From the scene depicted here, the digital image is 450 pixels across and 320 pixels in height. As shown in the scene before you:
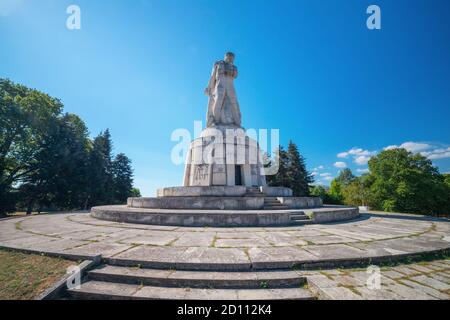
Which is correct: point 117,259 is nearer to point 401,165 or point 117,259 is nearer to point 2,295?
point 2,295

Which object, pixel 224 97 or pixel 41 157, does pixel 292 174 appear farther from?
pixel 41 157

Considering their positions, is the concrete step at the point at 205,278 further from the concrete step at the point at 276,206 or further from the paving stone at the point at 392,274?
the concrete step at the point at 276,206

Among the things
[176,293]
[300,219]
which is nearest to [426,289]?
[176,293]

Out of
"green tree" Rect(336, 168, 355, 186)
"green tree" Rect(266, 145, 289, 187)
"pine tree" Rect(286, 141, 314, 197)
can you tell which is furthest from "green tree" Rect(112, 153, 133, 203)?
"green tree" Rect(336, 168, 355, 186)

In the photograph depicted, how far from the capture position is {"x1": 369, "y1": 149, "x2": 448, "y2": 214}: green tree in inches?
1081

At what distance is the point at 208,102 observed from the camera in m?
15.0

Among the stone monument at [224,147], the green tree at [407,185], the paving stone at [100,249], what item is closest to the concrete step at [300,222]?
the stone monument at [224,147]

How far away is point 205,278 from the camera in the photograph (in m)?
3.07

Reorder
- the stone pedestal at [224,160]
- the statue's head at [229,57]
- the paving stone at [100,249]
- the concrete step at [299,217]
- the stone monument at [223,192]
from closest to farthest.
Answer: the paving stone at [100,249], the stone monument at [223,192], the concrete step at [299,217], the stone pedestal at [224,160], the statue's head at [229,57]

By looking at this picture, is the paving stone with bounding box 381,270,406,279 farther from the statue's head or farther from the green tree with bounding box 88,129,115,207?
the green tree with bounding box 88,129,115,207

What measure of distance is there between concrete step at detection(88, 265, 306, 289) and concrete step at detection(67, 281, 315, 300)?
3.8 inches

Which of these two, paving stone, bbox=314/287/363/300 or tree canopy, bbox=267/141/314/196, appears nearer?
paving stone, bbox=314/287/363/300

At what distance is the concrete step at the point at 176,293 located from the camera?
8.98ft

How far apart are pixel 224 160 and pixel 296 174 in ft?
80.3
